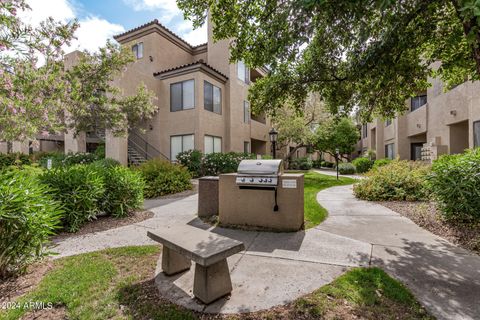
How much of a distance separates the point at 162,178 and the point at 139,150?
7.59 m

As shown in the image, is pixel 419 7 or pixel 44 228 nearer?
pixel 44 228

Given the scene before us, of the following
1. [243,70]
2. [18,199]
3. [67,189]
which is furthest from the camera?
[243,70]

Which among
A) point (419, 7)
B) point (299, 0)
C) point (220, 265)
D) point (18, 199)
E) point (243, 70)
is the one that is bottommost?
point (220, 265)

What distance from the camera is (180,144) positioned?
53.0 ft

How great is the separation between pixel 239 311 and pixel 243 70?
19.3 metres

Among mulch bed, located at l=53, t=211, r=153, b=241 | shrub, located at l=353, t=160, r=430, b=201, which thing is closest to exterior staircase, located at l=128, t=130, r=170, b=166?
mulch bed, located at l=53, t=211, r=153, b=241

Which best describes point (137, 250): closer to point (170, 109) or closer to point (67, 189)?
point (67, 189)

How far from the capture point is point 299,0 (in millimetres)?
2965

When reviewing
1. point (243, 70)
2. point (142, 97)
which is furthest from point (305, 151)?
point (142, 97)

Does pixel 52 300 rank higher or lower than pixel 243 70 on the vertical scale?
lower

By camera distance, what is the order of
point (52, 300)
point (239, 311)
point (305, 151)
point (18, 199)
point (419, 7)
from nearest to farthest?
point (239, 311), point (52, 300), point (18, 199), point (419, 7), point (305, 151)

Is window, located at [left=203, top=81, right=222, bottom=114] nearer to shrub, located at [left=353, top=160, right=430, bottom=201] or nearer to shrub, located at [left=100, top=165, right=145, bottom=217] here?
shrub, located at [left=100, top=165, right=145, bottom=217]

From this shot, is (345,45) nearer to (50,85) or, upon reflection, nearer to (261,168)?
(261,168)

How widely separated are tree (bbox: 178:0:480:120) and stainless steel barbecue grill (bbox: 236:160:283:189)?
2.00 metres
